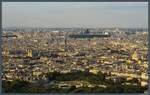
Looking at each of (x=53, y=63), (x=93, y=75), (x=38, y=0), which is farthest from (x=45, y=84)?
(x=38, y=0)

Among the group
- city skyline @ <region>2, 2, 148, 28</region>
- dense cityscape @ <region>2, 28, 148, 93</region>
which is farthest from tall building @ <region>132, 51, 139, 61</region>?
city skyline @ <region>2, 2, 148, 28</region>

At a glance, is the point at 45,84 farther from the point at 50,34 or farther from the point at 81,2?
the point at 81,2

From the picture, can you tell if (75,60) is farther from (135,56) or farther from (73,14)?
(135,56)

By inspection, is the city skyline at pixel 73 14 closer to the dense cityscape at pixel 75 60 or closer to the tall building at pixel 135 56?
the dense cityscape at pixel 75 60

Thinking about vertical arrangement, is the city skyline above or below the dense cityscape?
above

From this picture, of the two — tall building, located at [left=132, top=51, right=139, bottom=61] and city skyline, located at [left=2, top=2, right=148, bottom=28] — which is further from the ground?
city skyline, located at [left=2, top=2, right=148, bottom=28]

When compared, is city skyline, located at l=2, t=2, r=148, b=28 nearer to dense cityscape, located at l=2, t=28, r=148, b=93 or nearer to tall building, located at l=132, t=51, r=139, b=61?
dense cityscape, located at l=2, t=28, r=148, b=93
